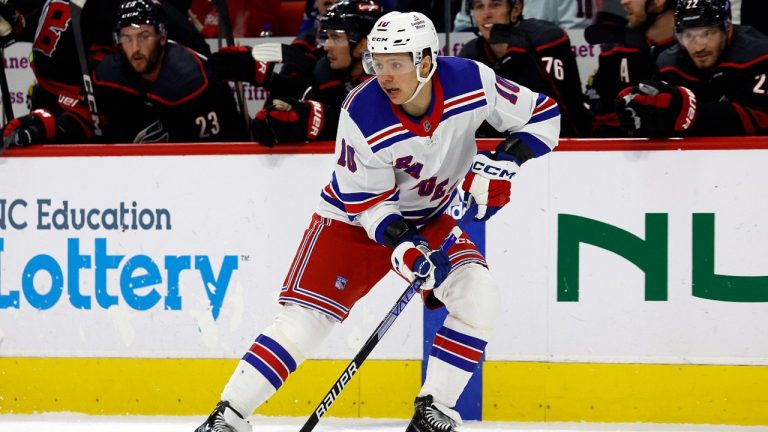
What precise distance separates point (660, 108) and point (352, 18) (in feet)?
4.08

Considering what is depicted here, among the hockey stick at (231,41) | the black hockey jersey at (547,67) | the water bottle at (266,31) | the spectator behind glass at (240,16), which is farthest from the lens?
the spectator behind glass at (240,16)

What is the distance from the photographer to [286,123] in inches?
168

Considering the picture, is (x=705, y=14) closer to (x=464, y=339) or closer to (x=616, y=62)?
(x=616, y=62)

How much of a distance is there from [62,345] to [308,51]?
154cm

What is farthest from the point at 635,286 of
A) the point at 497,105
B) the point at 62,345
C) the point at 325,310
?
the point at 62,345

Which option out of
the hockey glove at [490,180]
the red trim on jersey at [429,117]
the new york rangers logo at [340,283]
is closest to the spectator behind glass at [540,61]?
the hockey glove at [490,180]

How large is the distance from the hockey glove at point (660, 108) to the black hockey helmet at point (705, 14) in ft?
1.00

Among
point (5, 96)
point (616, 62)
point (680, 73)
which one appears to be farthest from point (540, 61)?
point (5, 96)

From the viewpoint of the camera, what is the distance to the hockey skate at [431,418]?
3.39 m

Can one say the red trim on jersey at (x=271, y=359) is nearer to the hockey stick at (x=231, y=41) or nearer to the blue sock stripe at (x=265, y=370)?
the blue sock stripe at (x=265, y=370)

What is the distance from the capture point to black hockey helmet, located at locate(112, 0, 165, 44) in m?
4.75

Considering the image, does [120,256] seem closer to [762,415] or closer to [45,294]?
[45,294]

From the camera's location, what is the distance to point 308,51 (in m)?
5.04

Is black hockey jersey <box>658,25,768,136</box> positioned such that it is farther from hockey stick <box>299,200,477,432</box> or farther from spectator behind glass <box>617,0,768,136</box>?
hockey stick <box>299,200,477,432</box>
